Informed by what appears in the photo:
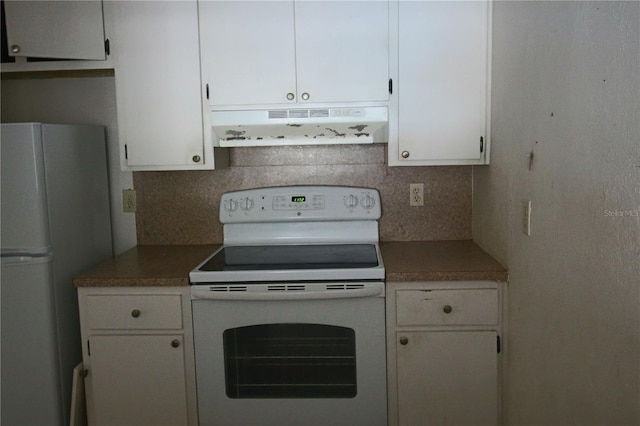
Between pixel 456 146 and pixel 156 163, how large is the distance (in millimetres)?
1264

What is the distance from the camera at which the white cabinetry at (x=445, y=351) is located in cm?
196

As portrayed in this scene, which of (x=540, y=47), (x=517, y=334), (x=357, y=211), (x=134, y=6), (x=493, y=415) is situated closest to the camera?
(x=540, y=47)

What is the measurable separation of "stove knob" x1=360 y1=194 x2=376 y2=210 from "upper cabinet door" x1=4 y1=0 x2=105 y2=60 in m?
1.28

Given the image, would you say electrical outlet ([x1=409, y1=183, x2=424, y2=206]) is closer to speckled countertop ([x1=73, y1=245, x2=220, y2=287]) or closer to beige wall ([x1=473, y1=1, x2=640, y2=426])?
beige wall ([x1=473, y1=1, x2=640, y2=426])

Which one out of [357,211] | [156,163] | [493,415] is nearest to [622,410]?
[493,415]

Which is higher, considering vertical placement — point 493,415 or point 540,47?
point 540,47

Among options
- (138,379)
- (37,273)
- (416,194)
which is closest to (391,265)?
(416,194)

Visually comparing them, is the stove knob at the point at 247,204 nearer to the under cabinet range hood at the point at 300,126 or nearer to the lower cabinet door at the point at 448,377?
the under cabinet range hood at the point at 300,126

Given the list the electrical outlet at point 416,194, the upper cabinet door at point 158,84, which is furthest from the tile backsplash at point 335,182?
the upper cabinet door at point 158,84

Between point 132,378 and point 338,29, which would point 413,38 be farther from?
point 132,378

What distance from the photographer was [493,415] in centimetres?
199

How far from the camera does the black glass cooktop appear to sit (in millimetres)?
2018

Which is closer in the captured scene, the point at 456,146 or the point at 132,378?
the point at 132,378

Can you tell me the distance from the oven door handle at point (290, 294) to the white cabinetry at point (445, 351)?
0.30ft
